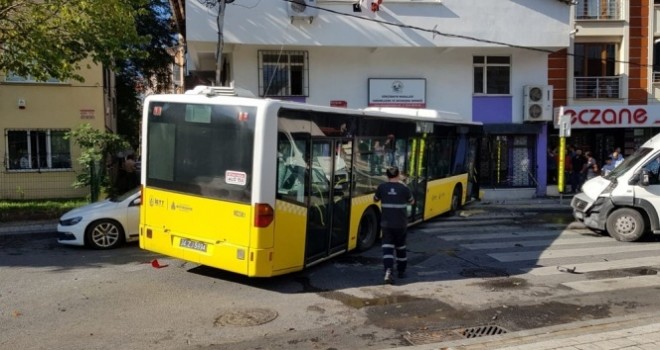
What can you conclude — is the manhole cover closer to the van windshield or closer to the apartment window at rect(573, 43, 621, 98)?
the van windshield

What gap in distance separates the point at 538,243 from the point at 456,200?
4051 mm

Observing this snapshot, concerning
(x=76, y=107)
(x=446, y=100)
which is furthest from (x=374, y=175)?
(x=76, y=107)

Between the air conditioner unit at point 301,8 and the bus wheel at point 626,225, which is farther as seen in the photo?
the air conditioner unit at point 301,8

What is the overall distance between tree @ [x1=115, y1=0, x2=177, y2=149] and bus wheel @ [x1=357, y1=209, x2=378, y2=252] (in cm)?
2109

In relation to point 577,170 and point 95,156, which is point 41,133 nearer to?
point 95,156

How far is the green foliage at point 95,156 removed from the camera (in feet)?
51.8

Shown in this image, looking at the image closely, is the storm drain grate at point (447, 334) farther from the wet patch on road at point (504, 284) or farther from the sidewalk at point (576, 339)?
the wet patch on road at point (504, 284)

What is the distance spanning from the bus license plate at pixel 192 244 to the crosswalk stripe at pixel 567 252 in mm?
5044

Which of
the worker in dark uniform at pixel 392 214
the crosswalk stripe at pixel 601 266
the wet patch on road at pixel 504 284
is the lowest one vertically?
the wet patch on road at pixel 504 284

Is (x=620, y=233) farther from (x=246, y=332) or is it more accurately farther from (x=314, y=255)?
(x=246, y=332)

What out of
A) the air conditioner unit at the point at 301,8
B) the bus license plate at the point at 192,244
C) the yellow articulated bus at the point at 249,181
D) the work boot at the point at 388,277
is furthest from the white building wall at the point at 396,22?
the work boot at the point at 388,277

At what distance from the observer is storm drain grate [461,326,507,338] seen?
592 cm

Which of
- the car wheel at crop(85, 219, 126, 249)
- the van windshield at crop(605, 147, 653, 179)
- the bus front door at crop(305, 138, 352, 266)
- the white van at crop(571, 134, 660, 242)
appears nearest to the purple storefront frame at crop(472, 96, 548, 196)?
the van windshield at crop(605, 147, 653, 179)

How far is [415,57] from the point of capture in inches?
779
